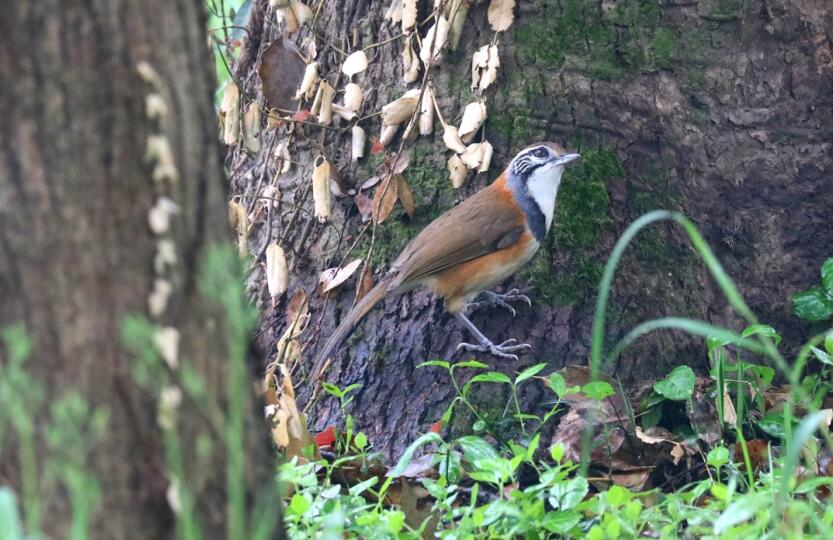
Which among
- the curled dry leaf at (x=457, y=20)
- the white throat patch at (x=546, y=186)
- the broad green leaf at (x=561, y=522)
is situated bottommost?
the broad green leaf at (x=561, y=522)

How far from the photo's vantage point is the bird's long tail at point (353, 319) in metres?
4.91

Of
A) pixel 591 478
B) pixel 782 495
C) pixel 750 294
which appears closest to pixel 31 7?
pixel 782 495

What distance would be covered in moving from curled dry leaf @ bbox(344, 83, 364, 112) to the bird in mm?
708

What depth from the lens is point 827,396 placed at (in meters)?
4.75

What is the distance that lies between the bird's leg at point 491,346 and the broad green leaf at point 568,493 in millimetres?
1499

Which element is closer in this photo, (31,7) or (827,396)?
(31,7)

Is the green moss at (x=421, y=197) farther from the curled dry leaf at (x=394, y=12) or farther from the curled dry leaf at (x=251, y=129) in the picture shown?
the curled dry leaf at (x=251, y=129)

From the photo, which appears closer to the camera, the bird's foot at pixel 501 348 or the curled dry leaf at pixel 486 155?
the bird's foot at pixel 501 348

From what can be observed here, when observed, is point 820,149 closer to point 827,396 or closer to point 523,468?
point 827,396

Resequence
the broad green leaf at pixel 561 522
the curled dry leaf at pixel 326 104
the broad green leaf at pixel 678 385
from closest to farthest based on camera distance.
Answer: the broad green leaf at pixel 561 522
the broad green leaf at pixel 678 385
the curled dry leaf at pixel 326 104

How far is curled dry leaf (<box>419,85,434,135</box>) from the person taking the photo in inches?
197

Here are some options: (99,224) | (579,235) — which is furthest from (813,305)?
(99,224)

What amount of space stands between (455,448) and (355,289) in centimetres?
116

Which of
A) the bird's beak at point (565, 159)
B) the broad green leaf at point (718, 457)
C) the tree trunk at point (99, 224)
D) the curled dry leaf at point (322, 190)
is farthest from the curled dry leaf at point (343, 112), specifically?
the tree trunk at point (99, 224)
